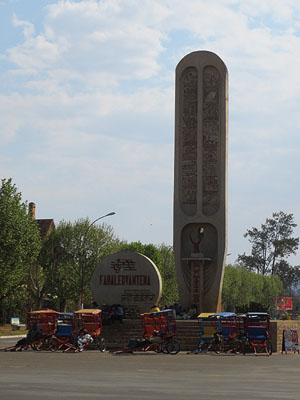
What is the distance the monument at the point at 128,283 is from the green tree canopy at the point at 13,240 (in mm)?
16175

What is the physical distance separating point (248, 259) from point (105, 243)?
59003 mm

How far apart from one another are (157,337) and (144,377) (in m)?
11.1

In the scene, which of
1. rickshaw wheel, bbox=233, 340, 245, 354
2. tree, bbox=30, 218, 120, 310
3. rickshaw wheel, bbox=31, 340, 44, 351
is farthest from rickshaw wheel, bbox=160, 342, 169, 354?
tree, bbox=30, 218, 120, 310

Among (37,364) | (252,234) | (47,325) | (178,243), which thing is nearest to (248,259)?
(252,234)

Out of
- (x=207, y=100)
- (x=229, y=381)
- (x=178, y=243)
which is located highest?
(x=207, y=100)

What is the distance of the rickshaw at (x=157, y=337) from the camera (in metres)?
28.0

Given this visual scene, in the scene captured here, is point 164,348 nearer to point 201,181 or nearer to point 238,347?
point 238,347

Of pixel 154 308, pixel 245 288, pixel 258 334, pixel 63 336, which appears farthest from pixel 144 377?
pixel 245 288

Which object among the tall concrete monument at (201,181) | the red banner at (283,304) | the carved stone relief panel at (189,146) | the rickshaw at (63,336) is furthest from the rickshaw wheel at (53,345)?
the red banner at (283,304)

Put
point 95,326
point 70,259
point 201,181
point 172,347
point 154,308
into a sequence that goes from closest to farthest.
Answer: point 172,347 < point 95,326 < point 154,308 < point 201,181 < point 70,259

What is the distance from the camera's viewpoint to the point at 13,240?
5278 cm

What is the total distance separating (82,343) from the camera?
29.5 meters

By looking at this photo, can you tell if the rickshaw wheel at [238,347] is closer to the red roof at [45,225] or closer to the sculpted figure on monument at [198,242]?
the sculpted figure on monument at [198,242]

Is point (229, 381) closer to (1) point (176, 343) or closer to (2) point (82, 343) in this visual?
(1) point (176, 343)
